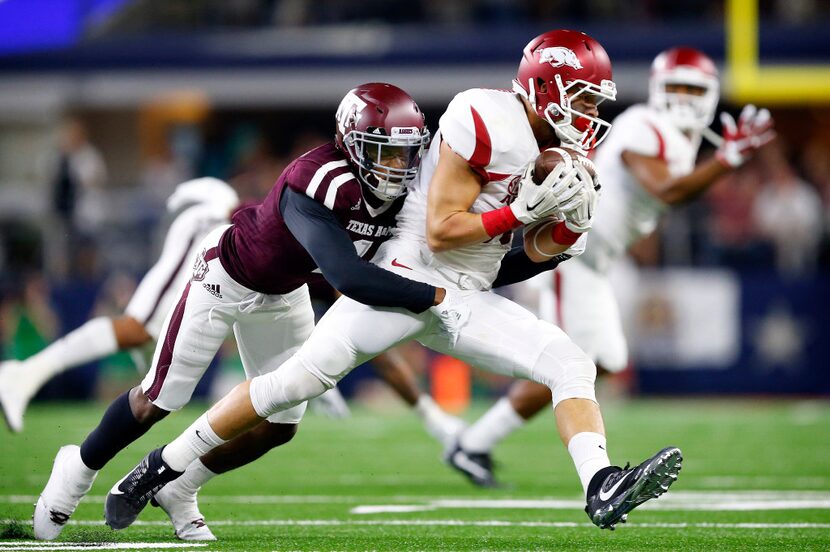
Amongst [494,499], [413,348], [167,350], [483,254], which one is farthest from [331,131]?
[483,254]

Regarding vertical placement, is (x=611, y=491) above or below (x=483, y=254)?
below

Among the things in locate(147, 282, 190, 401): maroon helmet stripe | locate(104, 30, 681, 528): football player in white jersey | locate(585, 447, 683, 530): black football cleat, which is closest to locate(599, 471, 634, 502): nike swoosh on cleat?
locate(585, 447, 683, 530): black football cleat

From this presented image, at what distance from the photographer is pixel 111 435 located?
12.8ft

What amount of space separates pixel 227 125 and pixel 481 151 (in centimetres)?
1078

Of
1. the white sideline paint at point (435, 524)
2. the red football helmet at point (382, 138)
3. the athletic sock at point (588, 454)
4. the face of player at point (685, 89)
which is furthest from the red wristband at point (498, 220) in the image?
the face of player at point (685, 89)

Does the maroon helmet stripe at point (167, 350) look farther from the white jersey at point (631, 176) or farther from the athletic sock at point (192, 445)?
the white jersey at point (631, 176)

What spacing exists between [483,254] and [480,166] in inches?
11.2

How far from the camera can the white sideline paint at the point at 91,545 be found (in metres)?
3.62

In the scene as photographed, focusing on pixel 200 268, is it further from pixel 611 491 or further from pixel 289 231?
pixel 611 491

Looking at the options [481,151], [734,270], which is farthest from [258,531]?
[734,270]

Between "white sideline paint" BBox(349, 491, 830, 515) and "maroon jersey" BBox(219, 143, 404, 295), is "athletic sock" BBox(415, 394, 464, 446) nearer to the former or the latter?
"white sideline paint" BBox(349, 491, 830, 515)

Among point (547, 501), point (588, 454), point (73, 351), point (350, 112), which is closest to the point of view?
point (588, 454)

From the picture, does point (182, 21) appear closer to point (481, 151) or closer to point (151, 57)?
point (151, 57)

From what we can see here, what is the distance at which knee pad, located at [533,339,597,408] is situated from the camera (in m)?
3.58
